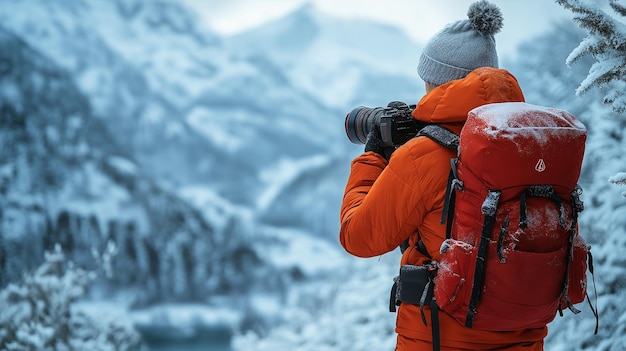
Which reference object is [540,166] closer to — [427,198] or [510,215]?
[510,215]

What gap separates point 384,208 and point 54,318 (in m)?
4.61

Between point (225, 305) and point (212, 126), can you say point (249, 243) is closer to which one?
point (225, 305)

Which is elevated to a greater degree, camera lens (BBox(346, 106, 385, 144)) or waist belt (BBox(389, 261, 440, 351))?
camera lens (BBox(346, 106, 385, 144))

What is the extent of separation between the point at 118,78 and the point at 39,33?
731 centimetres

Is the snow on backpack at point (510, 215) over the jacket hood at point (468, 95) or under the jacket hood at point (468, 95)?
under

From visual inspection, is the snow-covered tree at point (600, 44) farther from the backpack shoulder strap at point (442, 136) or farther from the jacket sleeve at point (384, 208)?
the jacket sleeve at point (384, 208)

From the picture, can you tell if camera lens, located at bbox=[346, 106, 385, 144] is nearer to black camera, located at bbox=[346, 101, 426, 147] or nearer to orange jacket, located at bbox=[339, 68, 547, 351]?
black camera, located at bbox=[346, 101, 426, 147]

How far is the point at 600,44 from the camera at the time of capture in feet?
6.63

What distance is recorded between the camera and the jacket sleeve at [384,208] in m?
1.53

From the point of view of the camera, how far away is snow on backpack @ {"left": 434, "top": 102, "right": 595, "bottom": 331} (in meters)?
1.39

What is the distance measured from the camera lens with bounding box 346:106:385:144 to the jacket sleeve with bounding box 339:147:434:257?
0.18 metres

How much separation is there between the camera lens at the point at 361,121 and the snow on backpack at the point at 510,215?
395 millimetres

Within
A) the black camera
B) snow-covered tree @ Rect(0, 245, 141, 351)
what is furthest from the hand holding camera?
snow-covered tree @ Rect(0, 245, 141, 351)

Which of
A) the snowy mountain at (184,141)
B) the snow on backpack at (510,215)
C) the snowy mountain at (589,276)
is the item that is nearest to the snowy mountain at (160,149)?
the snowy mountain at (184,141)
